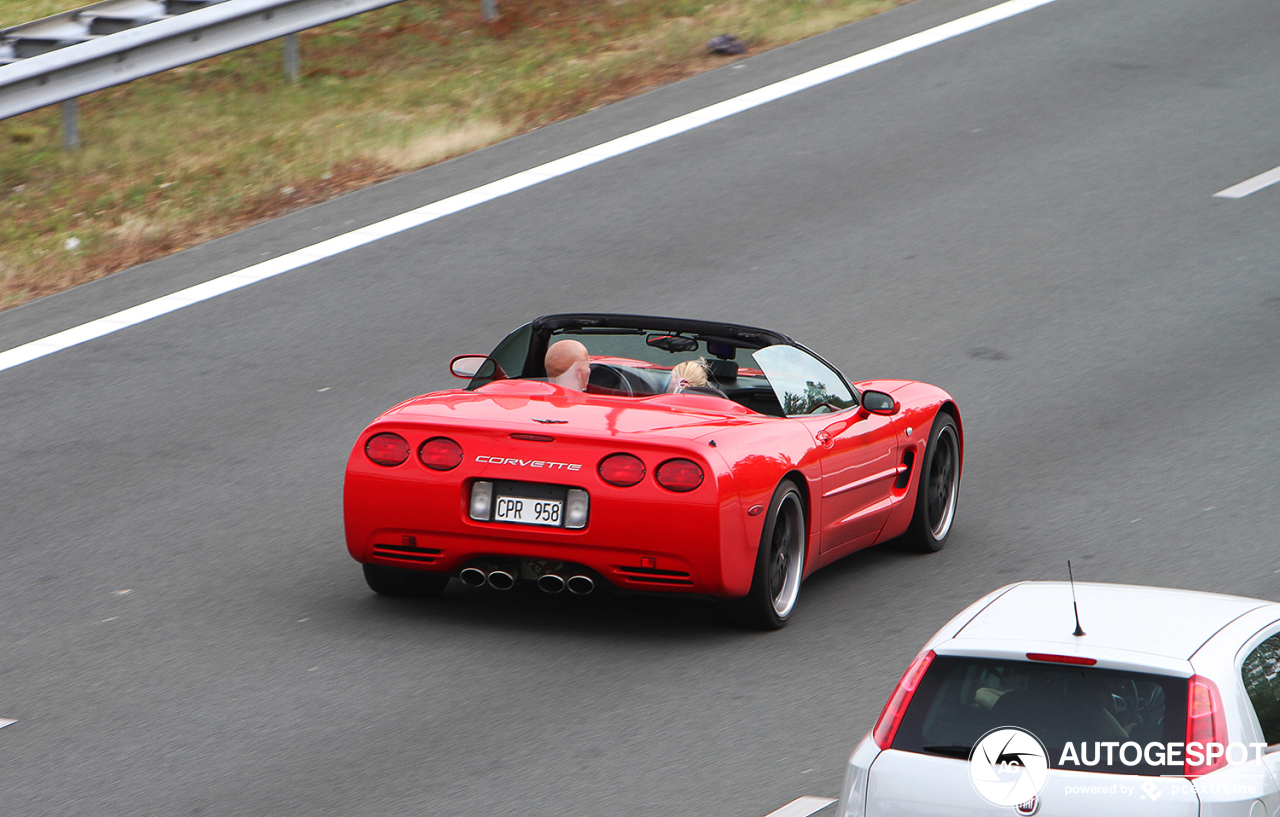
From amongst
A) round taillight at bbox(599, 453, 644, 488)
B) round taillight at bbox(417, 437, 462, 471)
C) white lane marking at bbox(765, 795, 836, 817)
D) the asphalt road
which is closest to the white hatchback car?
white lane marking at bbox(765, 795, 836, 817)

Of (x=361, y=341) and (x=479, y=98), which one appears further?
(x=479, y=98)

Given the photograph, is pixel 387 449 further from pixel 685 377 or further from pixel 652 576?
pixel 685 377

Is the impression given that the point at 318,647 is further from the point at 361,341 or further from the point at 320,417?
the point at 361,341

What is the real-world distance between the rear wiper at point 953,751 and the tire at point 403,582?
12.7ft

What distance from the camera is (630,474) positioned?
24.4ft

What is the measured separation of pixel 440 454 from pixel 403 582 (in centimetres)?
90

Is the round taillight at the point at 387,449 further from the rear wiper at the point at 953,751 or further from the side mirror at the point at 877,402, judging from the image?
the rear wiper at the point at 953,751

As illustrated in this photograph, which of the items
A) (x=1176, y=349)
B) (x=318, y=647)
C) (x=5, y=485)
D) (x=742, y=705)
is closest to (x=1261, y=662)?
(x=742, y=705)

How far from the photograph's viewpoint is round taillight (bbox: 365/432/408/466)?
25.2ft

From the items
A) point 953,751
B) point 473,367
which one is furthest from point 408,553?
point 953,751

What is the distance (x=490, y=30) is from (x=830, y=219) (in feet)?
21.1

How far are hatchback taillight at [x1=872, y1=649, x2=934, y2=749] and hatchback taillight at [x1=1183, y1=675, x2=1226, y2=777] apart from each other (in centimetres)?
69

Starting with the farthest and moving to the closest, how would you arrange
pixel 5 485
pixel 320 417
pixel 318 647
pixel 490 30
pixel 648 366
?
pixel 490 30, pixel 320 417, pixel 5 485, pixel 648 366, pixel 318 647

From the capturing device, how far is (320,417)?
11016mm
